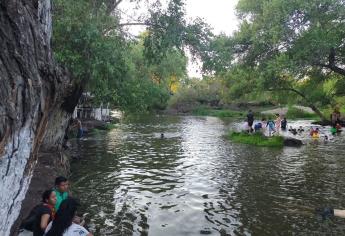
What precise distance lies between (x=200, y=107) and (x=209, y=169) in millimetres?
65922

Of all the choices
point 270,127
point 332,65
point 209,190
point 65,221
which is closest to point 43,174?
point 209,190

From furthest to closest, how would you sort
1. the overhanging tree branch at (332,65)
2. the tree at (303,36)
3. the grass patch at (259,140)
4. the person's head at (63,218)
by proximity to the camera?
the grass patch at (259,140)
the overhanging tree branch at (332,65)
the tree at (303,36)
the person's head at (63,218)

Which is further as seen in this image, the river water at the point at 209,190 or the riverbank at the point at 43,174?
the riverbank at the point at 43,174

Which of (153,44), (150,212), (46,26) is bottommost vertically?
(150,212)

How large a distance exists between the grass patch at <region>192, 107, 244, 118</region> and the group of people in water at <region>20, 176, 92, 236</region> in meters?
65.6

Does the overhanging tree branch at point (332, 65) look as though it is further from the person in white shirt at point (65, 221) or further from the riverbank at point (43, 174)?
the person in white shirt at point (65, 221)

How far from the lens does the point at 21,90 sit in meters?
5.12

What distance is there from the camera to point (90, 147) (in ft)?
84.3

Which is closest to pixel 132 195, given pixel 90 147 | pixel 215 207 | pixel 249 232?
pixel 215 207

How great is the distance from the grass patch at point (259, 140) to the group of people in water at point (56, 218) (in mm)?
19946

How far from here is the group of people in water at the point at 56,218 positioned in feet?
22.0

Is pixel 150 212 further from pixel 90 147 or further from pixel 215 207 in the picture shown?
pixel 90 147

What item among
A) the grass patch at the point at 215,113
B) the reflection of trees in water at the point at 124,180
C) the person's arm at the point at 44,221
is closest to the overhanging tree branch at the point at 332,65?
the reflection of trees in water at the point at 124,180

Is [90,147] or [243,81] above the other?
[243,81]
